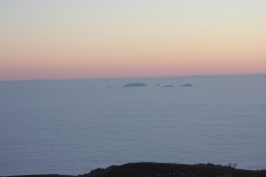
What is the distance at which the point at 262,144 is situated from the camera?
6769 centimetres

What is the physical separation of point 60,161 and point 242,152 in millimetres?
30739

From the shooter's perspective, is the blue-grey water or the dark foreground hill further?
the blue-grey water

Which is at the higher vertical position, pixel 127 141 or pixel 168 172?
pixel 168 172

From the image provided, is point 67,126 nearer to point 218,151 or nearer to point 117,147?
point 117,147

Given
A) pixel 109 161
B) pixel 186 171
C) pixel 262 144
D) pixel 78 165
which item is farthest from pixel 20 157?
pixel 186 171

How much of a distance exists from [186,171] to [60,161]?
4275 cm

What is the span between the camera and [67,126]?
3954 inches

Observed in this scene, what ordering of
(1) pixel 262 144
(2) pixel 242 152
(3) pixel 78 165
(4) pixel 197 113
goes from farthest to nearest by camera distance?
(4) pixel 197 113 < (1) pixel 262 144 < (2) pixel 242 152 < (3) pixel 78 165

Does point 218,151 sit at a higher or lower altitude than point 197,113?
lower

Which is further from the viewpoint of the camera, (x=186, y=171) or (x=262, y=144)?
(x=262, y=144)

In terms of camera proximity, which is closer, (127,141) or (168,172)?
(168,172)

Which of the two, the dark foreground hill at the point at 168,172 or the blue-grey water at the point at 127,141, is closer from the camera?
the dark foreground hill at the point at 168,172

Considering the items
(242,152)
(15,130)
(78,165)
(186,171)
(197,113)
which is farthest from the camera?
(197,113)

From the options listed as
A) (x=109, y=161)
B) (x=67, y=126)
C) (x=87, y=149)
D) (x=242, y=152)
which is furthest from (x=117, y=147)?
(x=67, y=126)
